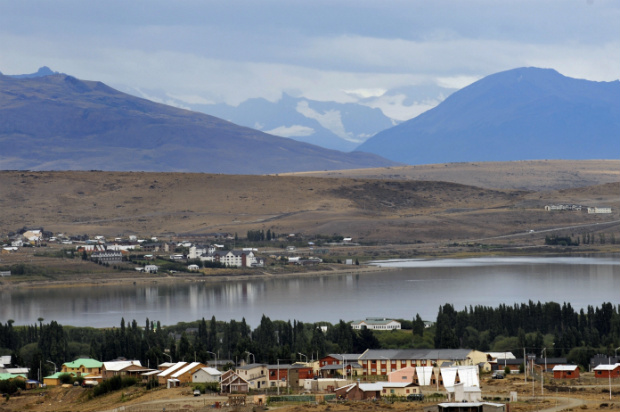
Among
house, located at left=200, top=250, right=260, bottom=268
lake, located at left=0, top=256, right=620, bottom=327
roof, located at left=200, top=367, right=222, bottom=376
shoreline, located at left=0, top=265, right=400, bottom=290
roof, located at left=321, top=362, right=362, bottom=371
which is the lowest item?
roof, located at left=321, top=362, right=362, bottom=371

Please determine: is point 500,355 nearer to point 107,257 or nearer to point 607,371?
point 607,371

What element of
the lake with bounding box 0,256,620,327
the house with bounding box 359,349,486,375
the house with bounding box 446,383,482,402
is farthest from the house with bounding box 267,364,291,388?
the lake with bounding box 0,256,620,327

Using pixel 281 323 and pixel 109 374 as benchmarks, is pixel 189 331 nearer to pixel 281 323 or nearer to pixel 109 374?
pixel 281 323

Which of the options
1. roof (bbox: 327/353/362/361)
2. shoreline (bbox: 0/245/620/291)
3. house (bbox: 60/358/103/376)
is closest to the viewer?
roof (bbox: 327/353/362/361)

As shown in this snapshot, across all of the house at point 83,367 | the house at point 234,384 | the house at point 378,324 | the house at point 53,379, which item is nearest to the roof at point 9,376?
the house at point 53,379

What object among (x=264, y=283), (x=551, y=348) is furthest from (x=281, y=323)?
(x=264, y=283)

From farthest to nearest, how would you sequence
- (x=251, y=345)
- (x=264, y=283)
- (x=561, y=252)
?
(x=561, y=252) < (x=264, y=283) < (x=251, y=345)

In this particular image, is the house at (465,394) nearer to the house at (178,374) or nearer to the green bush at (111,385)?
the house at (178,374)

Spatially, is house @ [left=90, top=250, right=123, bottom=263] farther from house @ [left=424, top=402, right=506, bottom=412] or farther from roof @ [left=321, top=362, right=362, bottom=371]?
house @ [left=424, top=402, right=506, bottom=412]
